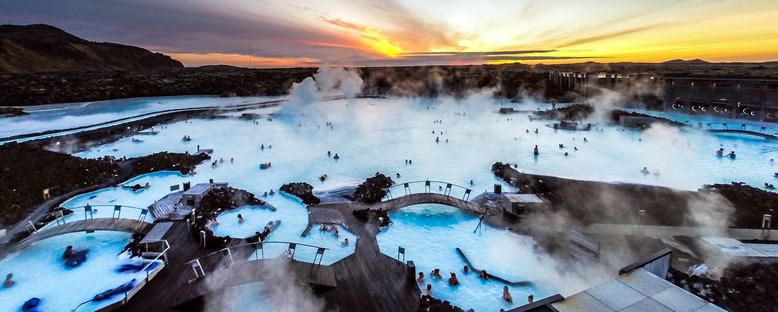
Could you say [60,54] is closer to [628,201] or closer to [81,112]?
[81,112]

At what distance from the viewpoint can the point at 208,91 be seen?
70.2 metres

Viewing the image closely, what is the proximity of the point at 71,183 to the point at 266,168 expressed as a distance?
9.50 meters

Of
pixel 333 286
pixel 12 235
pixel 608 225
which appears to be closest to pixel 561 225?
pixel 608 225

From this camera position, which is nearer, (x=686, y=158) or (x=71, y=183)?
(x=71, y=183)

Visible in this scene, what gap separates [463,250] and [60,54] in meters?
164

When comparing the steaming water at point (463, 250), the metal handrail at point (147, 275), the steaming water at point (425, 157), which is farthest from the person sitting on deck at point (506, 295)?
the metal handrail at point (147, 275)

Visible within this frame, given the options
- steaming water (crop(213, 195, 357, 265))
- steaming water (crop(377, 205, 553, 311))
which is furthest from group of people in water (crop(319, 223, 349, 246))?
steaming water (crop(377, 205, 553, 311))

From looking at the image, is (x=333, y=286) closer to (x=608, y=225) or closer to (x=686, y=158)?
(x=608, y=225)

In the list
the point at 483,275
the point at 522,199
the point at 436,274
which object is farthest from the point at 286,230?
the point at 522,199

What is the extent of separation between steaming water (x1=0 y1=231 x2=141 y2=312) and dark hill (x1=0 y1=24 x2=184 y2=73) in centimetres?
11836

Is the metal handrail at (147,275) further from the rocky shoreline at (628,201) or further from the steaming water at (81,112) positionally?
the steaming water at (81,112)

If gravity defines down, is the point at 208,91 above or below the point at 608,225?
above

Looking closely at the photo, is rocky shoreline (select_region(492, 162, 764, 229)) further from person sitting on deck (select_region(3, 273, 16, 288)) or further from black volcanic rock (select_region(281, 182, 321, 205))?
person sitting on deck (select_region(3, 273, 16, 288))

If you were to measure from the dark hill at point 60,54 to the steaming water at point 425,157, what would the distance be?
344ft
